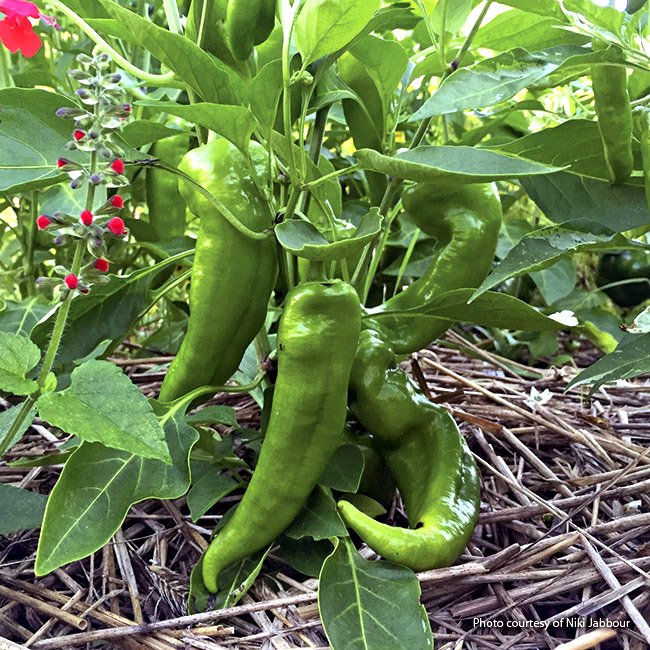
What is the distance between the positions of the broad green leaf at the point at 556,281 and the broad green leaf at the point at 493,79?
64 centimetres

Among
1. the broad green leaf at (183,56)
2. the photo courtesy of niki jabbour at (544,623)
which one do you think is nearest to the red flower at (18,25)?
the broad green leaf at (183,56)

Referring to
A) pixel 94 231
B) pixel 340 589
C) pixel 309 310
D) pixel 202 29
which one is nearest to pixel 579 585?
pixel 340 589

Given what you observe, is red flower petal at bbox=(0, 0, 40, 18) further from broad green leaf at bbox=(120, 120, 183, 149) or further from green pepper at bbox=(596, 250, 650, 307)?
green pepper at bbox=(596, 250, 650, 307)

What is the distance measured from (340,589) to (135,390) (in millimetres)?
284

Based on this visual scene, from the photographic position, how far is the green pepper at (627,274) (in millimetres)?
1522

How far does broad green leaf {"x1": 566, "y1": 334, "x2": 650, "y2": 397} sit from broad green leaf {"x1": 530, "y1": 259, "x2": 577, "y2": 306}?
58 cm

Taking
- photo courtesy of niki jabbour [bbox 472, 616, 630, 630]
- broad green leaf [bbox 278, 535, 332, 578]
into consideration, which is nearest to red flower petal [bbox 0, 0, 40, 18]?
broad green leaf [bbox 278, 535, 332, 578]

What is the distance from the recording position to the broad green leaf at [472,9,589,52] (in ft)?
2.73

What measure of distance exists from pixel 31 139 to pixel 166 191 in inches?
16.8

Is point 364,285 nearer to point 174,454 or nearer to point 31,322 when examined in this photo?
point 174,454

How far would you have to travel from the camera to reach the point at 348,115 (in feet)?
2.86

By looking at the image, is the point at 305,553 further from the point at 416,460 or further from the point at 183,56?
the point at 183,56

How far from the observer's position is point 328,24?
607mm

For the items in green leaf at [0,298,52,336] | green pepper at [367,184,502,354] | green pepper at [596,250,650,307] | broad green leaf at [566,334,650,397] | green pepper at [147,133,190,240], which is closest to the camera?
broad green leaf at [566,334,650,397]
